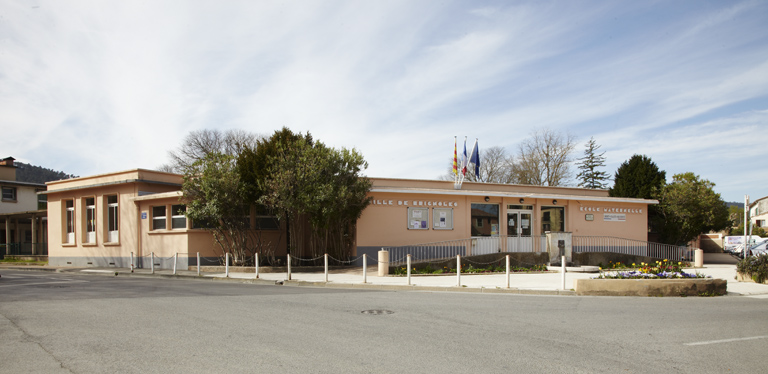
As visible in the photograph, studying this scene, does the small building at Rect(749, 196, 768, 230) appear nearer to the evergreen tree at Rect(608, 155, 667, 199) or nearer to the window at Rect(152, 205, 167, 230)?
the evergreen tree at Rect(608, 155, 667, 199)

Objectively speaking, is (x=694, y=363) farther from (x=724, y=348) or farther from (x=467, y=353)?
(x=467, y=353)

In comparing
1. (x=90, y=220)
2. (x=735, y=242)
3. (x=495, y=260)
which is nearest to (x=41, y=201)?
(x=90, y=220)

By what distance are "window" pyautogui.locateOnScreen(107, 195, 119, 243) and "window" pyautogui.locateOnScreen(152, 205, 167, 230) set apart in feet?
11.0

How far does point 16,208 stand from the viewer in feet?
145

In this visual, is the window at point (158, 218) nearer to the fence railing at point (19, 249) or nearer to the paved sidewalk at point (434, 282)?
the paved sidewalk at point (434, 282)

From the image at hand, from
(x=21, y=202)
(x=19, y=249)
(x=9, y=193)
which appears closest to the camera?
(x=19, y=249)

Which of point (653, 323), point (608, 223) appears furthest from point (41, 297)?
point (608, 223)

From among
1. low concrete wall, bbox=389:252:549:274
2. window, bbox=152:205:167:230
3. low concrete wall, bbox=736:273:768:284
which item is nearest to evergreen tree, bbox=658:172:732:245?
low concrete wall, bbox=389:252:549:274

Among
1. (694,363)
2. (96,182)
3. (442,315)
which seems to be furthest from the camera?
(96,182)

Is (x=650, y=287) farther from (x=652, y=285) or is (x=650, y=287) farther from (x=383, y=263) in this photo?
(x=383, y=263)

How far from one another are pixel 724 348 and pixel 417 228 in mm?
16503

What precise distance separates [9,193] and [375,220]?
37.9 m

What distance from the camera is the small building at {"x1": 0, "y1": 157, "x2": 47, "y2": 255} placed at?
38.6 metres

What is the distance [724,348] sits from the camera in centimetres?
707
